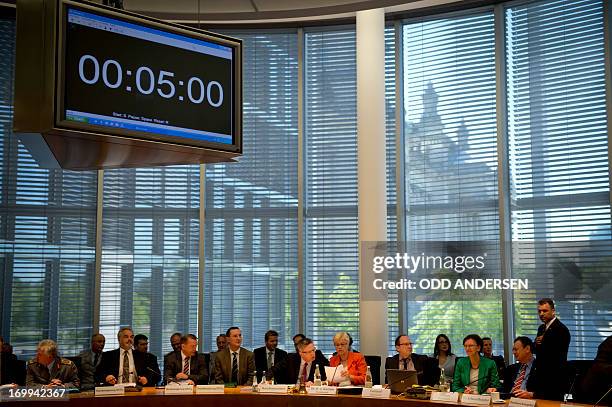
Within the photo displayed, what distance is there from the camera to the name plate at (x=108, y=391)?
5613 millimetres

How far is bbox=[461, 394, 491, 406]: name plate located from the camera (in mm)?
5102

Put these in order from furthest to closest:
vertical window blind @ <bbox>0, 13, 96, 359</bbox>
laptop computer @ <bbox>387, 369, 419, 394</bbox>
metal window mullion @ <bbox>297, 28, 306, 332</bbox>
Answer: metal window mullion @ <bbox>297, 28, 306, 332</bbox> → vertical window blind @ <bbox>0, 13, 96, 359</bbox> → laptop computer @ <bbox>387, 369, 419, 394</bbox>

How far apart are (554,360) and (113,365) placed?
4069mm

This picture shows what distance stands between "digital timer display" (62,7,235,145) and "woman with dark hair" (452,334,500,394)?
368 cm

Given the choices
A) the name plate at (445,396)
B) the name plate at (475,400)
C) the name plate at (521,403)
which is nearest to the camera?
the name plate at (521,403)

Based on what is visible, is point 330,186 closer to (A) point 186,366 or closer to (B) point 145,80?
(A) point 186,366

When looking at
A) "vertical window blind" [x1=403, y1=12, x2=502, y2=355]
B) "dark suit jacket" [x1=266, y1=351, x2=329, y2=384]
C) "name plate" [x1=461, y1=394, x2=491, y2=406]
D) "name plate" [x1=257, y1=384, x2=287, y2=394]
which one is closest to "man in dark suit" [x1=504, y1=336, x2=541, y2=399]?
"name plate" [x1=461, y1=394, x2=491, y2=406]

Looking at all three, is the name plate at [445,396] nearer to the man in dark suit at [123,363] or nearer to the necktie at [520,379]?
the necktie at [520,379]

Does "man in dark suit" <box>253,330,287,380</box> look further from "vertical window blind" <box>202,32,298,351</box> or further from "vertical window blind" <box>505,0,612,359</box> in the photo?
A: "vertical window blind" <box>505,0,612,359</box>

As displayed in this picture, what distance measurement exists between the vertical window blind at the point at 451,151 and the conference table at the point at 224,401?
264cm

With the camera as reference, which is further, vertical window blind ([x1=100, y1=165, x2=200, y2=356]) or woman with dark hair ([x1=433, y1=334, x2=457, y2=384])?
vertical window blind ([x1=100, y1=165, x2=200, y2=356])

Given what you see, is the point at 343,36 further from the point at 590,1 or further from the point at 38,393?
the point at 38,393

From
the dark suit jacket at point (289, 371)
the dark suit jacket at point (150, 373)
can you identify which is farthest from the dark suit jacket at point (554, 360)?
the dark suit jacket at point (150, 373)

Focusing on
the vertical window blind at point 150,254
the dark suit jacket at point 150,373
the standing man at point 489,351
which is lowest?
the dark suit jacket at point 150,373
